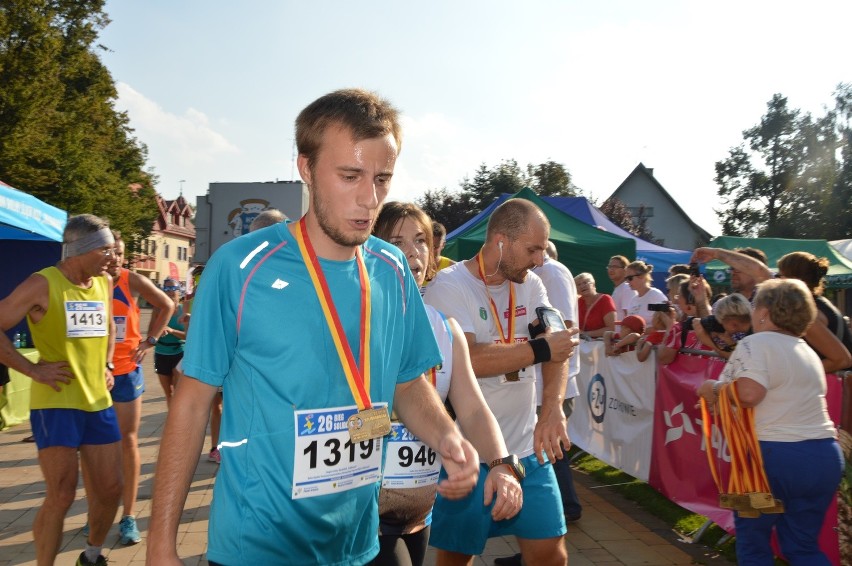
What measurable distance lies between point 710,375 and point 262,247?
15.6 ft

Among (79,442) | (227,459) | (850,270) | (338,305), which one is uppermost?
(850,270)

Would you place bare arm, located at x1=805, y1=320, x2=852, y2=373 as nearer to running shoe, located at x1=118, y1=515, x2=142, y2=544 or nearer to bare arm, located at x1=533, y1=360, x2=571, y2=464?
bare arm, located at x1=533, y1=360, x2=571, y2=464

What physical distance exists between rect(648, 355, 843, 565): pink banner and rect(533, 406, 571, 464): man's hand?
8.41ft

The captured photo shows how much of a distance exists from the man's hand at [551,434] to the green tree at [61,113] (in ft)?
92.0

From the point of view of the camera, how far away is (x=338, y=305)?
6.68 ft

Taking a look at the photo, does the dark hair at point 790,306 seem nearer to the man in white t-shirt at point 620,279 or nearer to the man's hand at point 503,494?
the man's hand at point 503,494

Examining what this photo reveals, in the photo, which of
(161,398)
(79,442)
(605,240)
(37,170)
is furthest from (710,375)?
(37,170)

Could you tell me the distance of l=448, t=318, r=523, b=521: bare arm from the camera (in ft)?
6.73

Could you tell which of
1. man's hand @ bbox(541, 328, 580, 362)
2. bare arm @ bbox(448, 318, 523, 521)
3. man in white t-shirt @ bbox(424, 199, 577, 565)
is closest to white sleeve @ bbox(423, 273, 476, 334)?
man in white t-shirt @ bbox(424, 199, 577, 565)

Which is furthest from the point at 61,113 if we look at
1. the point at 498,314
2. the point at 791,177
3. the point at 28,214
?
the point at 791,177

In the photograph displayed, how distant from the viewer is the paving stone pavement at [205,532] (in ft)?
17.1

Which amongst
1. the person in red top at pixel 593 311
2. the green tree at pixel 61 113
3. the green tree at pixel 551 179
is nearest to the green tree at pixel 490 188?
the green tree at pixel 551 179

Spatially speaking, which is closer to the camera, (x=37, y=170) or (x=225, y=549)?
(x=225, y=549)

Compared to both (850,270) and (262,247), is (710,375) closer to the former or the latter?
(262,247)
